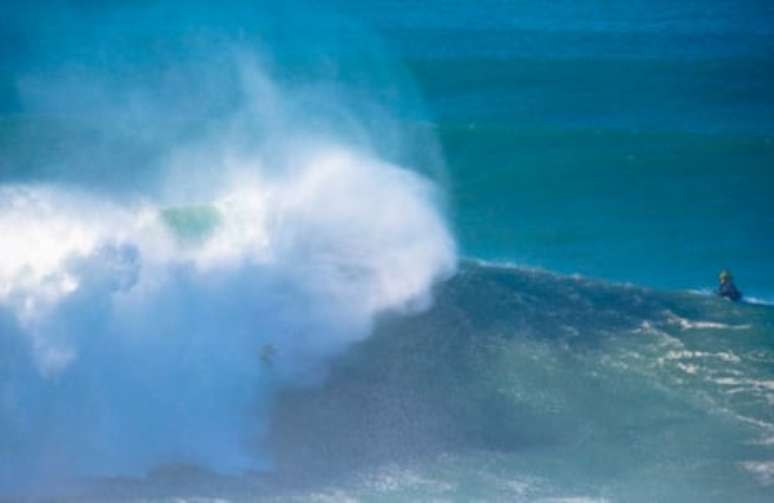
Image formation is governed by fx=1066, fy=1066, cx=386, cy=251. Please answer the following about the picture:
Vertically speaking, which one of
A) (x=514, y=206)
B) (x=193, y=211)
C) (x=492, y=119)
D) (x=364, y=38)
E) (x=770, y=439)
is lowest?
(x=770, y=439)

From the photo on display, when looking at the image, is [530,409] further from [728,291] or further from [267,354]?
[728,291]

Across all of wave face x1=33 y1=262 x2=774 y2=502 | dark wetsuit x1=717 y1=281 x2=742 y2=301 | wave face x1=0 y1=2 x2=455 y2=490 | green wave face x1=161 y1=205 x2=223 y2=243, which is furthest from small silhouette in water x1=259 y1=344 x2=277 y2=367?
dark wetsuit x1=717 y1=281 x2=742 y2=301

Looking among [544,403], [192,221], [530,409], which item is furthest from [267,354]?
[544,403]

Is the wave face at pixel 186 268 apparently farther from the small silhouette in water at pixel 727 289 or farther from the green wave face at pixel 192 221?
the small silhouette in water at pixel 727 289

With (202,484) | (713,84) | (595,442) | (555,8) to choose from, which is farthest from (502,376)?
(555,8)

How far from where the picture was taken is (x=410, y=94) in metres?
20.5

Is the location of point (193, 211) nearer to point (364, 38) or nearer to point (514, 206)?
point (514, 206)

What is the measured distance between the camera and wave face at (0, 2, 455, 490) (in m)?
10.4

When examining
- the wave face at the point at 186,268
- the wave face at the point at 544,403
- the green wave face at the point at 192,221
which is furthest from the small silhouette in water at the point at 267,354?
the green wave face at the point at 192,221

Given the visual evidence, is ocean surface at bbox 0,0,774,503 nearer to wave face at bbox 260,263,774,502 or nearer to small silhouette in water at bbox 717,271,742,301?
wave face at bbox 260,263,774,502

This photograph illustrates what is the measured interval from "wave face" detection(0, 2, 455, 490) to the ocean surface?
4 centimetres

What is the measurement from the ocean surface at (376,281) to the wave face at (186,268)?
0.04m

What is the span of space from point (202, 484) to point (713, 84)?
15968 millimetres

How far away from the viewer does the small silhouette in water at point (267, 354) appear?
11.5 m
